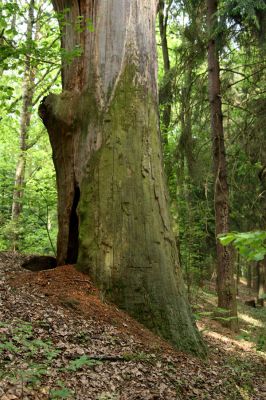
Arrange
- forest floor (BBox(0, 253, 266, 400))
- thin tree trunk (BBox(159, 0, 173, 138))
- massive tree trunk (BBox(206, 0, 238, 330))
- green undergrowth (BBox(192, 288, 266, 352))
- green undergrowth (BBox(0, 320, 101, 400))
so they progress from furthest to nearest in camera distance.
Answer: thin tree trunk (BBox(159, 0, 173, 138)) < massive tree trunk (BBox(206, 0, 238, 330)) < green undergrowth (BBox(192, 288, 266, 352)) < forest floor (BBox(0, 253, 266, 400)) < green undergrowth (BBox(0, 320, 101, 400))

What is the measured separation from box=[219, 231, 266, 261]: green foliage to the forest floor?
1696 mm

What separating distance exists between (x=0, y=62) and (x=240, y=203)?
515 inches

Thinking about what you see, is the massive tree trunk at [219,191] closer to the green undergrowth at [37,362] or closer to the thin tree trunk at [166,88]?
the thin tree trunk at [166,88]

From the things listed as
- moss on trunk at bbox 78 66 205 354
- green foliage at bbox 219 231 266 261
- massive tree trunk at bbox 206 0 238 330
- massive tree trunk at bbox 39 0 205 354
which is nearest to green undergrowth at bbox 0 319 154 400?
moss on trunk at bbox 78 66 205 354

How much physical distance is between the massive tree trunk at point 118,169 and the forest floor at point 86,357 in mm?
340

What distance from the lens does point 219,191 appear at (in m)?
9.73

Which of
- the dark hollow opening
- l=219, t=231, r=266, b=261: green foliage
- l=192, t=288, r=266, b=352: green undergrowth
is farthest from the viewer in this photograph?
l=192, t=288, r=266, b=352: green undergrowth

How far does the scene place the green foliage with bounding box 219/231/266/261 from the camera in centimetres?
251

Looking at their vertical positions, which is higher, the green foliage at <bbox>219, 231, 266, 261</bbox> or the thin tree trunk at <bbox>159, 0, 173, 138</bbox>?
the thin tree trunk at <bbox>159, 0, 173, 138</bbox>

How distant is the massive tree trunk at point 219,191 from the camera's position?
949 cm

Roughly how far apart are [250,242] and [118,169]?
3315 mm

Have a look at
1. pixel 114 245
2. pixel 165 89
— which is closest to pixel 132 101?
pixel 114 245

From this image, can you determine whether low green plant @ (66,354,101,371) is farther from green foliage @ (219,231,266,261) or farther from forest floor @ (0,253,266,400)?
green foliage @ (219,231,266,261)

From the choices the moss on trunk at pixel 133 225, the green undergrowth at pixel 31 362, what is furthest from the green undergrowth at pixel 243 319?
the green undergrowth at pixel 31 362
